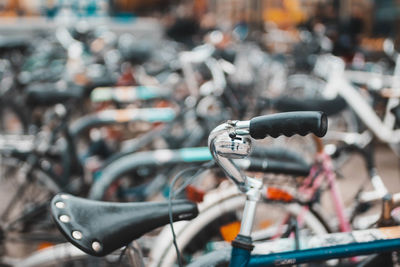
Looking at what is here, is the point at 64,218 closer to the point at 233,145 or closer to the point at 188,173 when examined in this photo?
the point at 233,145

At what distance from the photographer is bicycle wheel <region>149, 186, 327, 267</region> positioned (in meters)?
2.10

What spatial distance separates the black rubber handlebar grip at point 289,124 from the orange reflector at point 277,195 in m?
1.00

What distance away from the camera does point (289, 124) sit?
4.26 ft

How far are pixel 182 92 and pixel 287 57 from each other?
3.48 metres

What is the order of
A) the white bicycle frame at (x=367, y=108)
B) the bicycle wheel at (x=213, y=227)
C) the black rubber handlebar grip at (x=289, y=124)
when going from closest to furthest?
the black rubber handlebar grip at (x=289, y=124), the bicycle wheel at (x=213, y=227), the white bicycle frame at (x=367, y=108)

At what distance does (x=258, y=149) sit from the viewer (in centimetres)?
264

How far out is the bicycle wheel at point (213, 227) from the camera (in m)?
2.10

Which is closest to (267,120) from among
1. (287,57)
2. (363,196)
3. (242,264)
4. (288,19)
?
(242,264)

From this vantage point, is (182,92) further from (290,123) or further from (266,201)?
(290,123)

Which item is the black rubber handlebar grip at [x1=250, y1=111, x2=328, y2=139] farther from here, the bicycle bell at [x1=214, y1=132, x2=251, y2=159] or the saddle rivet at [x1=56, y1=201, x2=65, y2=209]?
the saddle rivet at [x1=56, y1=201, x2=65, y2=209]

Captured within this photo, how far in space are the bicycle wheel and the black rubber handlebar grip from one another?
97cm

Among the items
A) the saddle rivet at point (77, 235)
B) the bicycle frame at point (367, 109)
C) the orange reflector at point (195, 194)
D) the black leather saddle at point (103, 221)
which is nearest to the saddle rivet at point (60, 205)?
the black leather saddle at point (103, 221)

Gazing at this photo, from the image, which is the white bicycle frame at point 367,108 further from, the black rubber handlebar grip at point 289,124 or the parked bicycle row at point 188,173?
the black rubber handlebar grip at point 289,124

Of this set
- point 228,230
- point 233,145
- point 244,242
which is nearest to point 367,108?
point 228,230
